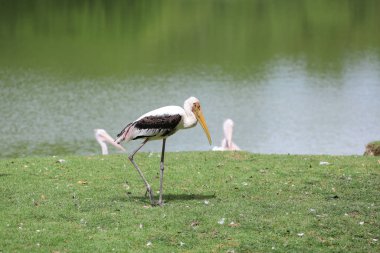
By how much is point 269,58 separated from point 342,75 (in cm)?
524

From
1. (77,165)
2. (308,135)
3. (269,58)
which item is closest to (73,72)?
(269,58)

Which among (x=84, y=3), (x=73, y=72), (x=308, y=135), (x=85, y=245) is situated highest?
(x=84, y=3)

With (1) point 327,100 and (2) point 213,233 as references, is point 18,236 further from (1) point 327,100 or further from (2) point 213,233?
(1) point 327,100

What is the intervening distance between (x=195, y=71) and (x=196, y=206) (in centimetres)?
2316

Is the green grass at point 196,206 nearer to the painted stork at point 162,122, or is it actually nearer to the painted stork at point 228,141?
the painted stork at point 162,122

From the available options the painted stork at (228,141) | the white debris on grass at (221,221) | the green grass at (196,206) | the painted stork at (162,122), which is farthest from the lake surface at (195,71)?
the white debris on grass at (221,221)

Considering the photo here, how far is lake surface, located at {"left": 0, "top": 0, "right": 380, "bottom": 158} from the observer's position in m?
21.6

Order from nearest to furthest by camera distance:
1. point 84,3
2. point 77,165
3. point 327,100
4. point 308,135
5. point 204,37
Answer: point 77,165
point 308,135
point 327,100
point 204,37
point 84,3

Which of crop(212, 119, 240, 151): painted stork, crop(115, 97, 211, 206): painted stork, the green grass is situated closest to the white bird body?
crop(115, 97, 211, 206): painted stork

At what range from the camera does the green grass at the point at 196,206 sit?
7.49 metres

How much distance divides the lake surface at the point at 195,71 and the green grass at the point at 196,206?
770 cm

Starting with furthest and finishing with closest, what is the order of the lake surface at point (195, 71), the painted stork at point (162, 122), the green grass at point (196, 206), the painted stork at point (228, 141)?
the lake surface at point (195, 71) → the painted stork at point (228, 141) → the painted stork at point (162, 122) → the green grass at point (196, 206)

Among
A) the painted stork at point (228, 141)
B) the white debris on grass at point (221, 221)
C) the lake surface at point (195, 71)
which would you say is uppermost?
the lake surface at point (195, 71)

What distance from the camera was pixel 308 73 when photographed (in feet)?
104
